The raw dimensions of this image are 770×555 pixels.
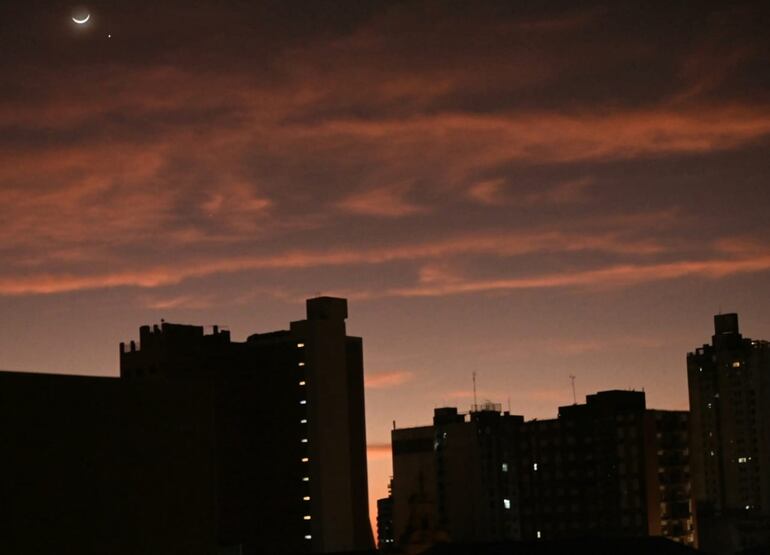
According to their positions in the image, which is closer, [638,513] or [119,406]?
[119,406]

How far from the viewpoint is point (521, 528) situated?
19750 cm

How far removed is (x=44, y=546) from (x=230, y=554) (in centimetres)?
3583

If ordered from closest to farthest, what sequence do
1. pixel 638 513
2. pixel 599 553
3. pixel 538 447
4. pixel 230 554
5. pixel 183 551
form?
pixel 183 551
pixel 599 553
pixel 230 554
pixel 638 513
pixel 538 447

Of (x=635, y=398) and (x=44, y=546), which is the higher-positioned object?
(x=635, y=398)

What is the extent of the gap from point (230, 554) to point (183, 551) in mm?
31817

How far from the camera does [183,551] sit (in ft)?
184

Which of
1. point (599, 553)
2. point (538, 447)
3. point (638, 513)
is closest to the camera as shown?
point (599, 553)

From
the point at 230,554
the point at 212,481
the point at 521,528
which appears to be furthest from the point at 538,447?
the point at 212,481

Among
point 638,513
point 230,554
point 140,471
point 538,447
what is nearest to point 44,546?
point 140,471

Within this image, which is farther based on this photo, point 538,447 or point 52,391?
point 538,447

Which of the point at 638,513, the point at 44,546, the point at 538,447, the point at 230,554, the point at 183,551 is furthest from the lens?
the point at 538,447

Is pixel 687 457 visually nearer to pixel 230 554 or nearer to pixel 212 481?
pixel 230 554

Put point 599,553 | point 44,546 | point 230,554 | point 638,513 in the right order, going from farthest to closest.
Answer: point 638,513
point 230,554
point 599,553
point 44,546

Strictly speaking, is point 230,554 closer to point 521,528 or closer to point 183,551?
point 183,551
